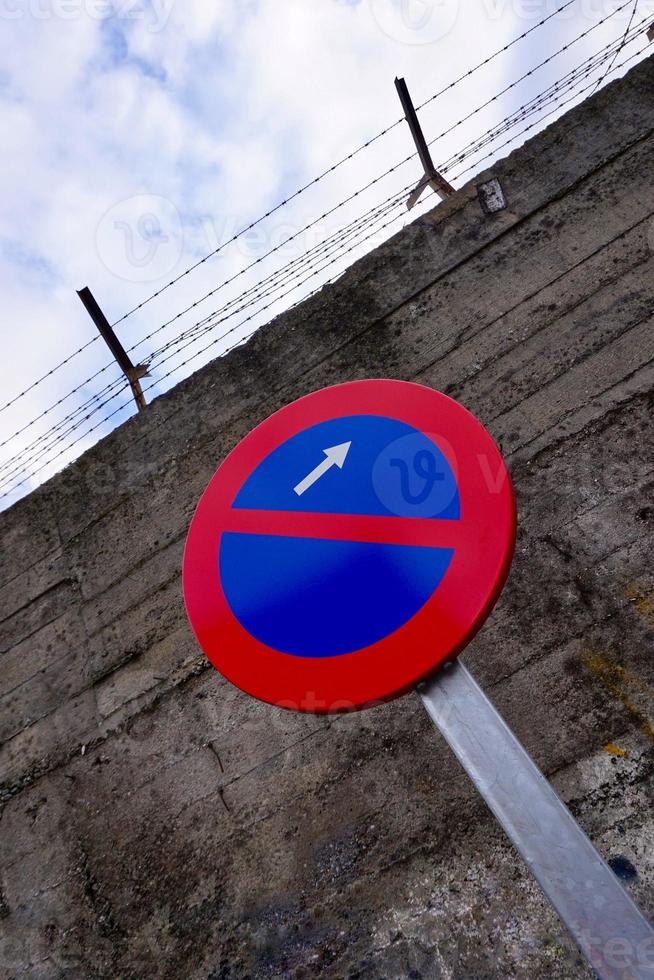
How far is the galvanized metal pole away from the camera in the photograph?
926mm

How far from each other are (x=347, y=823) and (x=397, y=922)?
0.27 m

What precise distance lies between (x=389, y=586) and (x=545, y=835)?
47 centimetres

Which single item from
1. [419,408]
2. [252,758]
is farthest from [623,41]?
[252,758]

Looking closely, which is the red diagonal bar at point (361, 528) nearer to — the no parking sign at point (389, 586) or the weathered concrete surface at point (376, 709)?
the no parking sign at point (389, 586)

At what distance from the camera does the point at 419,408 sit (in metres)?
1.44

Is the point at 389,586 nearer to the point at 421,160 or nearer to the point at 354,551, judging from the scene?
the point at 354,551

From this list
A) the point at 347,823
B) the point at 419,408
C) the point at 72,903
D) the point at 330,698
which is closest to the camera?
the point at 330,698

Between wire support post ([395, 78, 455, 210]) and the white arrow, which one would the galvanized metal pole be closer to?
the white arrow

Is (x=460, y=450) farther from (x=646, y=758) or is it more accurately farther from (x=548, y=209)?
(x=548, y=209)

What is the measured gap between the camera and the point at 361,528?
50.4 inches

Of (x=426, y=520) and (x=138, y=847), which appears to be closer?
(x=426, y=520)

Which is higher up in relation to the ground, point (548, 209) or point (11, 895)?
point (548, 209)

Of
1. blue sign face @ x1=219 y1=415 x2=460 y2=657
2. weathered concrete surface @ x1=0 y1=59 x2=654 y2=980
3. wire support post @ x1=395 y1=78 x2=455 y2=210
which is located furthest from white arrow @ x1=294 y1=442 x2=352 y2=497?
wire support post @ x1=395 y1=78 x2=455 y2=210

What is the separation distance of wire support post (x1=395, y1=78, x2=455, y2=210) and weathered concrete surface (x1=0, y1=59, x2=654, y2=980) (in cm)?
13
